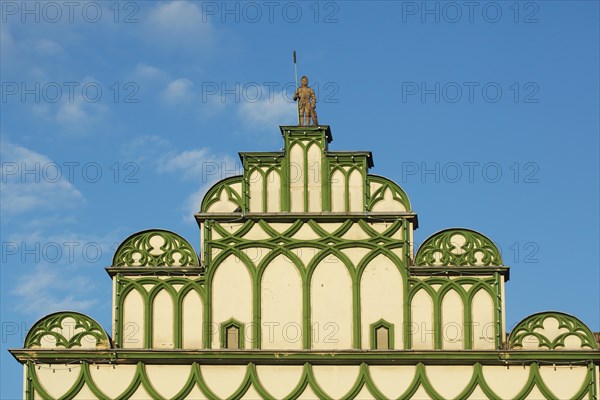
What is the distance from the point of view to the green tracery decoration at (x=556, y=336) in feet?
109

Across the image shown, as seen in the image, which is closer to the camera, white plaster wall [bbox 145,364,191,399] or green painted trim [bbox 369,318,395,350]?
white plaster wall [bbox 145,364,191,399]

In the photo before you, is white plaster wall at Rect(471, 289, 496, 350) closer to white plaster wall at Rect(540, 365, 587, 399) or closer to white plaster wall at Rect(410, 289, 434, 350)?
white plaster wall at Rect(410, 289, 434, 350)

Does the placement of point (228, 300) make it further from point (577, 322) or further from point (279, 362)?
point (577, 322)

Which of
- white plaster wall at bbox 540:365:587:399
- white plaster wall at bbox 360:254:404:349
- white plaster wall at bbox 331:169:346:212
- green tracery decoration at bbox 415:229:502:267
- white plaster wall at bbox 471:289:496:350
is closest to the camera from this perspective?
white plaster wall at bbox 540:365:587:399

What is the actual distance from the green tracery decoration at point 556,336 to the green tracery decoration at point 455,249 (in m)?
1.56

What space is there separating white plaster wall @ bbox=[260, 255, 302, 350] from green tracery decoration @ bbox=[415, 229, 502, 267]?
2.59 meters

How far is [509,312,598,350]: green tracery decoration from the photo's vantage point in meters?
33.2

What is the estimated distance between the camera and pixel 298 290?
34.0m

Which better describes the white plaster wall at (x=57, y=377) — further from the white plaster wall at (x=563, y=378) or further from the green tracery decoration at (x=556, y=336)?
the white plaster wall at (x=563, y=378)

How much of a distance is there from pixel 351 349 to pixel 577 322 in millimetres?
4569

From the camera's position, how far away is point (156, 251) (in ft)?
112

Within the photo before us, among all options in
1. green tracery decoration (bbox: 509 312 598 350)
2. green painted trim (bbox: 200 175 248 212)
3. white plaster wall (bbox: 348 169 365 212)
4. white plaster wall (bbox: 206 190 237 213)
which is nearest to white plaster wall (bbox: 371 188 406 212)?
white plaster wall (bbox: 348 169 365 212)

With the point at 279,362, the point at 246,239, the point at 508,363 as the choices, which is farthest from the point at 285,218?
the point at 508,363

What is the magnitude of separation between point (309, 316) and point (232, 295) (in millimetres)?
1643
